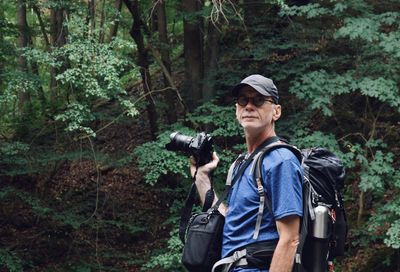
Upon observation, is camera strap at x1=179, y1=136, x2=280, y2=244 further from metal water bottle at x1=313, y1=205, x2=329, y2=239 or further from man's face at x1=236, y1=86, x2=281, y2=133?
metal water bottle at x1=313, y1=205, x2=329, y2=239

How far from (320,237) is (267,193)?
0.32 meters

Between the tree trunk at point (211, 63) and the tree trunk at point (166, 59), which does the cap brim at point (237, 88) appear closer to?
the tree trunk at point (211, 63)

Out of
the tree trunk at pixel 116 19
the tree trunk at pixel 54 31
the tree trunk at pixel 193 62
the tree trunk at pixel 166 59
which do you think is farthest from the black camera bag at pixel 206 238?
the tree trunk at pixel 54 31

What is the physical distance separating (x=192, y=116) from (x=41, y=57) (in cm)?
249

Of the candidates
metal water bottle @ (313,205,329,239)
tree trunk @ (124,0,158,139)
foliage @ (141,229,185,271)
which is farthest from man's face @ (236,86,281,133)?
tree trunk @ (124,0,158,139)

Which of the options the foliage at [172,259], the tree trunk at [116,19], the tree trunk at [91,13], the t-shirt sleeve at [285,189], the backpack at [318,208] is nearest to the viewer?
the t-shirt sleeve at [285,189]

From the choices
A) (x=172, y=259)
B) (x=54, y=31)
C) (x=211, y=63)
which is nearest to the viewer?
(x=172, y=259)

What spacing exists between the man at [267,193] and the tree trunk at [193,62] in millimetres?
7170

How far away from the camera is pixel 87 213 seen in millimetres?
10477

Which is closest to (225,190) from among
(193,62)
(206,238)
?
(206,238)

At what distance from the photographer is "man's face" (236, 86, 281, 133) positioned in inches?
104

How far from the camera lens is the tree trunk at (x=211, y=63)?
9266 millimetres

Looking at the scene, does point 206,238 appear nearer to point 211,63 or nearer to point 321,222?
point 321,222

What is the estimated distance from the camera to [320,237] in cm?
249
